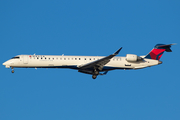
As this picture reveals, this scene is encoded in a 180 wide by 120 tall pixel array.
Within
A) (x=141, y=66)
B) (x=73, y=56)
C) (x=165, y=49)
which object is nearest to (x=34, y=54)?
(x=73, y=56)

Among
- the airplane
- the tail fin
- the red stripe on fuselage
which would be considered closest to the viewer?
the airplane

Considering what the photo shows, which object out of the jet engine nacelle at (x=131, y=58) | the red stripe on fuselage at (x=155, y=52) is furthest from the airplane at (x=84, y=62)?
the red stripe on fuselage at (x=155, y=52)

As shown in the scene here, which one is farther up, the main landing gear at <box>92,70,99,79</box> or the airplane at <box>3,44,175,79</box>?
the airplane at <box>3,44,175,79</box>

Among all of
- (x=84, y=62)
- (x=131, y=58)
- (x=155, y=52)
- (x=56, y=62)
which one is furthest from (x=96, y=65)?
(x=155, y=52)

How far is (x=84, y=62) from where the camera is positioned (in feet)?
121

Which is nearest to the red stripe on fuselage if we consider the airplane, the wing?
the airplane

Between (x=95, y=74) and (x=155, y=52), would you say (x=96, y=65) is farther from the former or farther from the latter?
(x=155, y=52)

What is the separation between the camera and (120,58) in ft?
125

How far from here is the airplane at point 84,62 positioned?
36.3 metres

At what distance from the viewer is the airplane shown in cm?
3631

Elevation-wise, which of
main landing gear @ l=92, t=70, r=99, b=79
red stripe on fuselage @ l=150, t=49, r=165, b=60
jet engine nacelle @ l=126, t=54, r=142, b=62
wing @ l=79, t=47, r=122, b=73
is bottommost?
main landing gear @ l=92, t=70, r=99, b=79

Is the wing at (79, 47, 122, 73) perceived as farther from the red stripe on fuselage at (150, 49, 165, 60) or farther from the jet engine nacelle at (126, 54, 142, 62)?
the red stripe on fuselage at (150, 49, 165, 60)

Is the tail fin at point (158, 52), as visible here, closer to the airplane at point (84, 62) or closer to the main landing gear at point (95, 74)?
the airplane at point (84, 62)

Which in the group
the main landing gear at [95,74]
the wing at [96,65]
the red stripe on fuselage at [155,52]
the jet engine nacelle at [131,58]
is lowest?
the main landing gear at [95,74]
